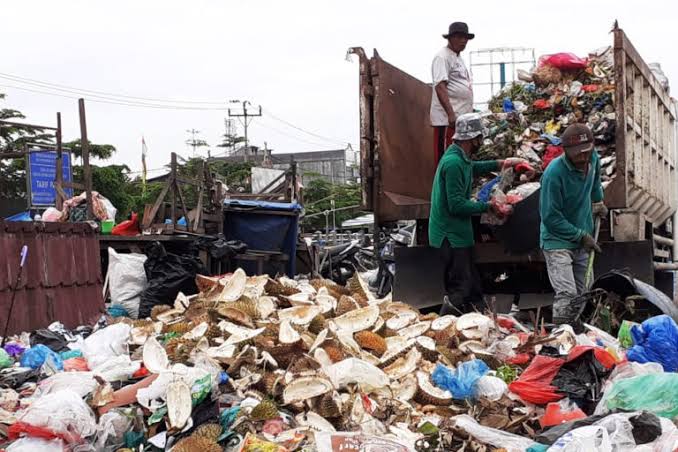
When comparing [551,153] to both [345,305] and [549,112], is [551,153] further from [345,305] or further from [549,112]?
[345,305]

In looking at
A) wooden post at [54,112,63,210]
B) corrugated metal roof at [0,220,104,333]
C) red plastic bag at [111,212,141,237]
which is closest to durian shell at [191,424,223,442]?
corrugated metal roof at [0,220,104,333]

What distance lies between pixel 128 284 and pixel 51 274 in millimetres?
1016

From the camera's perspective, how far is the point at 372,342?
4.56 metres

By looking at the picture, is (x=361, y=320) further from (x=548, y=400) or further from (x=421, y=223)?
(x=421, y=223)

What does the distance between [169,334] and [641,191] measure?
372cm

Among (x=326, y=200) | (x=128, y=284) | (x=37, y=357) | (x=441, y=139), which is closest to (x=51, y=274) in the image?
(x=128, y=284)

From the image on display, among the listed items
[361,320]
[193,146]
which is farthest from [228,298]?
[193,146]

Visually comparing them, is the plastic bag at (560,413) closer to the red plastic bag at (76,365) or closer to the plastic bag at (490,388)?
the plastic bag at (490,388)

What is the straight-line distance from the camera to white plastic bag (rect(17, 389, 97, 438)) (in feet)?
10.9

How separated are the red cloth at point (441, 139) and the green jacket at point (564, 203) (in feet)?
5.11

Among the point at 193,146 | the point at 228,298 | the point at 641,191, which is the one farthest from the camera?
the point at 193,146

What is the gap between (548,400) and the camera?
147 inches

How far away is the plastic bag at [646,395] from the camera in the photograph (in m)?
3.16

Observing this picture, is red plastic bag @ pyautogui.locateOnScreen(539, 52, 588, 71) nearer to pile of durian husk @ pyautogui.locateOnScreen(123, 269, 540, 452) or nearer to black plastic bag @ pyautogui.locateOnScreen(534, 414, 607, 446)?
pile of durian husk @ pyautogui.locateOnScreen(123, 269, 540, 452)
